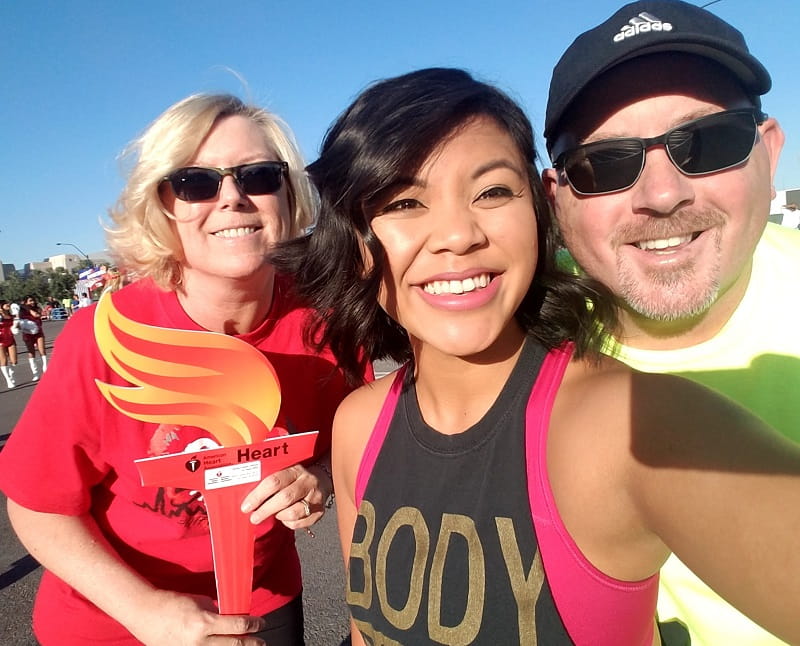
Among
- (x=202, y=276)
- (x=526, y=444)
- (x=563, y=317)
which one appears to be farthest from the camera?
(x=202, y=276)

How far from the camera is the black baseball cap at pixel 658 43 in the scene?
1449 mm

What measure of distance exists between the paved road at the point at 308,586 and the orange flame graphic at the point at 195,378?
211 centimetres

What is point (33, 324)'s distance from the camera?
45.6 ft

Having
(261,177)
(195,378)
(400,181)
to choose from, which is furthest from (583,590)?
(261,177)

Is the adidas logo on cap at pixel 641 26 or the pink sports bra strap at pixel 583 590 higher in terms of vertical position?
the adidas logo on cap at pixel 641 26

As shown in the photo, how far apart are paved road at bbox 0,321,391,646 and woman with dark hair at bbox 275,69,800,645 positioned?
1881mm

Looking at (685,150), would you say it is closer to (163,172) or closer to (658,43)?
(658,43)

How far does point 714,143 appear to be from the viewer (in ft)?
4.80

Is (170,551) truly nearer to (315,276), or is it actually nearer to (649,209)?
(315,276)

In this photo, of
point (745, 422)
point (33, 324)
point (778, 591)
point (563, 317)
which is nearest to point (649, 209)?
point (563, 317)

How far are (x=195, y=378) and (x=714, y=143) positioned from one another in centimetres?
180

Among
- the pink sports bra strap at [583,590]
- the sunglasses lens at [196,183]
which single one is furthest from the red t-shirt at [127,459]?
the pink sports bra strap at [583,590]

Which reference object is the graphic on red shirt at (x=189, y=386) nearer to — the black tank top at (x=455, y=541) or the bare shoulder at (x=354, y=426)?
the bare shoulder at (x=354, y=426)

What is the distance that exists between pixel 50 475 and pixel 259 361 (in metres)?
0.81
